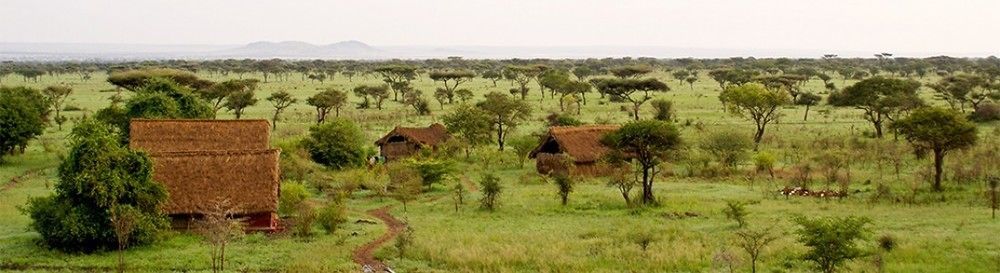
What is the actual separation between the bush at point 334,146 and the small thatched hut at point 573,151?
798 centimetres

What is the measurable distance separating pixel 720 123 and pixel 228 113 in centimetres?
3543

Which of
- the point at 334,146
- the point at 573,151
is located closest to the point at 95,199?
the point at 334,146

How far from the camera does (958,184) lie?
104ft

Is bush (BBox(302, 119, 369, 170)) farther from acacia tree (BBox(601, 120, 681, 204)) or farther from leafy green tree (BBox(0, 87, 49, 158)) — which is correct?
acacia tree (BBox(601, 120, 681, 204))

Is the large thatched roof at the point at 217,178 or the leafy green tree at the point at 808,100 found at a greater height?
the leafy green tree at the point at 808,100

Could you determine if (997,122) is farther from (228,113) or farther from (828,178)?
(228,113)

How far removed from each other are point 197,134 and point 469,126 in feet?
50.9

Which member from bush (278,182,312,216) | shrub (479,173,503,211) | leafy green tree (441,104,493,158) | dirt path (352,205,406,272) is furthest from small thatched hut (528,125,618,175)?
bush (278,182,312,216)

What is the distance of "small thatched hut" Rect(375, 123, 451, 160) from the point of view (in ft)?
143

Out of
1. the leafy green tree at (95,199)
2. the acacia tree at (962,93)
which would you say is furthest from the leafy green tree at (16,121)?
the acacia tree at (962,93)

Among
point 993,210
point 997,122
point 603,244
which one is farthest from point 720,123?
point 603,244

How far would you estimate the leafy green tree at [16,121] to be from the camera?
3934 centimetres

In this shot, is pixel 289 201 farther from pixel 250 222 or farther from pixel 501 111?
pixel 501 111

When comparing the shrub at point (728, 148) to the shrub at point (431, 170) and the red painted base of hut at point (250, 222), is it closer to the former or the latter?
the shrub at point (431, 170)
